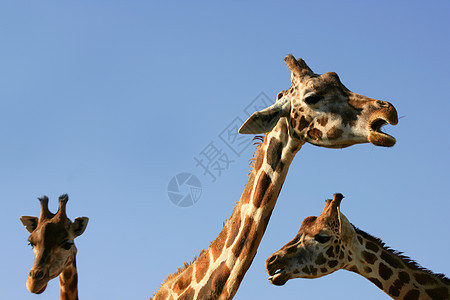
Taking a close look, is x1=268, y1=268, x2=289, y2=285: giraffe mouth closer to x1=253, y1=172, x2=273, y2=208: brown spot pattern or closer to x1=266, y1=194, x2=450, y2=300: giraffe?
x1=266, y1=194, x2=450, y2=300: giraffe

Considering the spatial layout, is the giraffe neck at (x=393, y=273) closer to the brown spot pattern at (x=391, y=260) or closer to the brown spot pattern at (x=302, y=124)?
the brown spot pattern at (x=391, y=260)

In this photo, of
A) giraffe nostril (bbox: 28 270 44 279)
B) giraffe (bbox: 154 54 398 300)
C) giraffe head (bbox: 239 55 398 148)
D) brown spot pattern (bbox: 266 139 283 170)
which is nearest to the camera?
giraffe head (bbox: 239 55 398 148)

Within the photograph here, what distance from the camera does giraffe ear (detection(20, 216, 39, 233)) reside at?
1008cm

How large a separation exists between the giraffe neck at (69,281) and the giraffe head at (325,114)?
14.1ft

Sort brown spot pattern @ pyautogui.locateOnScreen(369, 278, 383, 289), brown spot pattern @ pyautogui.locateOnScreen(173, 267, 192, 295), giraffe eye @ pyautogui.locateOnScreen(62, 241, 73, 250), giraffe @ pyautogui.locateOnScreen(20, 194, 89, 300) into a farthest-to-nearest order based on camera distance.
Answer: brown spot pattern @ pyautogui.locateOnScreen(369, 278, 383, 289)
giraffe eye @ pyautogui.locateOnScreen(62, 241, 73, 250)
giraffe @ pyautogui.locateOnScreen(20, 194, 89, 300)
brown spot pattern @ pyautogui.locateOnScreen(173, 267, 192, 295)

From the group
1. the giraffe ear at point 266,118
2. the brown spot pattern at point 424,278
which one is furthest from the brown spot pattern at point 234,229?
the brown spot pattern at point 424,278

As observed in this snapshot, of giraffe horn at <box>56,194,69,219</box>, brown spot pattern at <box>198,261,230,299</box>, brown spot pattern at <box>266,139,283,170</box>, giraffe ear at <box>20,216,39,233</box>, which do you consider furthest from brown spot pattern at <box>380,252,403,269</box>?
giraffe ear at <box>20,216,39,233</box>

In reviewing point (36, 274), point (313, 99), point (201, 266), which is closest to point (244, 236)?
point (201, 266)

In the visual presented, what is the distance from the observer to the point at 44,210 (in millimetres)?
9992

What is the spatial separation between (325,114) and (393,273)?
3.86 metres

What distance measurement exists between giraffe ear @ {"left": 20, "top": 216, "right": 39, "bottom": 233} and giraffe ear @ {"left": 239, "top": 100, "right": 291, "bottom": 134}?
4.44 metres

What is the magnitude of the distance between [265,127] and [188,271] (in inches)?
88.0

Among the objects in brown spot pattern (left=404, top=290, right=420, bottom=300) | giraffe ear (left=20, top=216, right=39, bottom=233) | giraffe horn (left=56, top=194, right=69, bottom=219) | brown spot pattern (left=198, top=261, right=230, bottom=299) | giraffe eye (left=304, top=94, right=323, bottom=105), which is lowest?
brown spot pattern (left=404, top=290, right=420, bottom=300)

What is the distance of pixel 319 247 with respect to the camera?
1052cm
